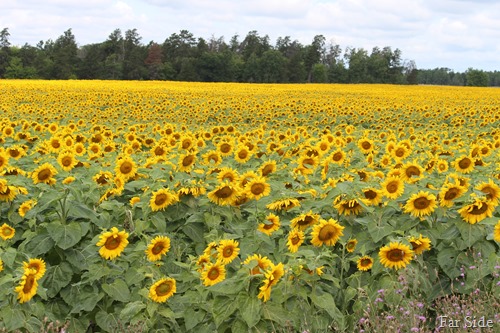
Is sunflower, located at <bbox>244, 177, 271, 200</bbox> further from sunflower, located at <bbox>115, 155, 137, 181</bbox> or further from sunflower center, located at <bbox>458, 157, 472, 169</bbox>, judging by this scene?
sunflower center, located at <bbox>458, 157, 472, 169</bbox>

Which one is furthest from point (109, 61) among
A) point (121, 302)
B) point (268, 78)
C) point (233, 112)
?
point (121, 302)

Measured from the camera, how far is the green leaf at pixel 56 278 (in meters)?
4.69

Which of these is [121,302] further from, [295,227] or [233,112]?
[233,112]

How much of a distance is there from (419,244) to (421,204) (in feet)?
1.43

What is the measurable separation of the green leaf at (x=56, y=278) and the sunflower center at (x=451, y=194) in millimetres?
2985

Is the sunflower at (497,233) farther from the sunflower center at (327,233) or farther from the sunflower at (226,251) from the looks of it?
the sunflower at (226,251)

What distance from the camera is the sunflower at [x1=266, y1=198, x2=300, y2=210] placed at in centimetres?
494

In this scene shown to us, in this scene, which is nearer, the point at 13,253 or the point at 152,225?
the point at 13,253

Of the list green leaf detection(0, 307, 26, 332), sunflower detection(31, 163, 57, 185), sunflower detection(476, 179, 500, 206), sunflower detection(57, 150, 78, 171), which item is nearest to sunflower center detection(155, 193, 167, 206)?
sunflower detection(31, 163, 57, 185)

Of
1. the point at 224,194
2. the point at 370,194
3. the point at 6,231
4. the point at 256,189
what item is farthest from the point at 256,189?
the point at 6,231

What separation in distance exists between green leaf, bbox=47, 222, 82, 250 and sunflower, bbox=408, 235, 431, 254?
253 cm

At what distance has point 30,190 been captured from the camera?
5.53 m

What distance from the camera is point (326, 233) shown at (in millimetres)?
4336

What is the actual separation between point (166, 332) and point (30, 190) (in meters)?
2.18
